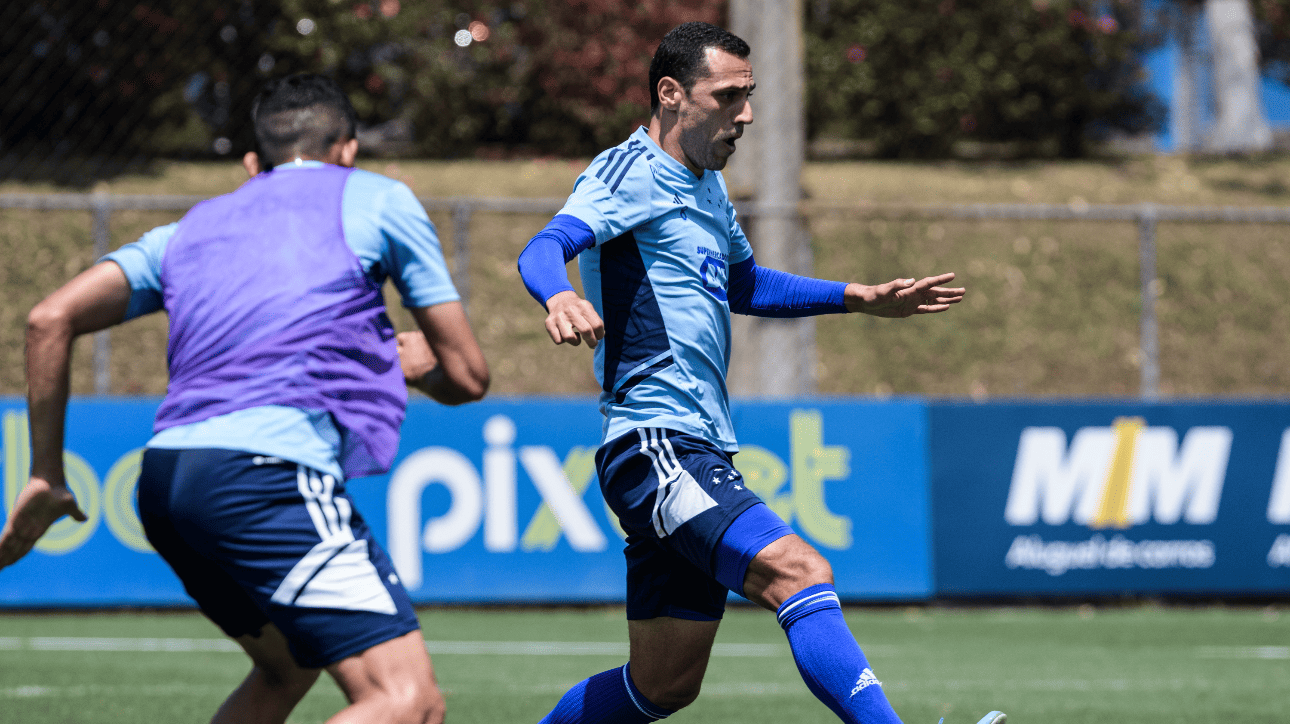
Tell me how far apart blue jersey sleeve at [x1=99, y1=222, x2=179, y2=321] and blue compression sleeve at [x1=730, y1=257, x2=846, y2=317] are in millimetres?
1837

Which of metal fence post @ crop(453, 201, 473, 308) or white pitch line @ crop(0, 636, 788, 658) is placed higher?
metal fence post @ crop(453, 201, 473, 308)

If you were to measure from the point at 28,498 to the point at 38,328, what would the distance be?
0.39 m

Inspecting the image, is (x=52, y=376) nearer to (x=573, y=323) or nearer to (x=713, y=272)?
(x=573, y=323)

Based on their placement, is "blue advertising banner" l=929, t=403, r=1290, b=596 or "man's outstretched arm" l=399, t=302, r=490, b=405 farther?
"blue advertising banner" l=929, t=403, r=1290, b=596

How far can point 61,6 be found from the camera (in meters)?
15.1

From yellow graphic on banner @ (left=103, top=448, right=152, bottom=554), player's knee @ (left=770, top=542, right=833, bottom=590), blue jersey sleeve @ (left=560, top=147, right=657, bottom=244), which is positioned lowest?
yellow graphic on banner @ (left=103, top=448, right=152, bottom=554)

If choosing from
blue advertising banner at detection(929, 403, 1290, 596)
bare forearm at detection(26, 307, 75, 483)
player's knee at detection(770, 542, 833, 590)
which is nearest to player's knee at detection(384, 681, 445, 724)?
bare forearm at detection(26, 307, 75, 483)

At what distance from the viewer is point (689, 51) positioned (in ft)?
13.1

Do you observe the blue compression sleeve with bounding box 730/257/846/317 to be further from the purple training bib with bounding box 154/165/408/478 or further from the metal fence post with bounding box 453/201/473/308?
the metal fence post with bounding box 453/201/473/308

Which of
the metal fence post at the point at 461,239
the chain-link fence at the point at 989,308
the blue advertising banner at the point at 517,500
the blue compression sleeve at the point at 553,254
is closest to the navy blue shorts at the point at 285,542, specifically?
the blue compression sleeve at the point at 553,254

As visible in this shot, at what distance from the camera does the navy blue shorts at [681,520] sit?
364cm

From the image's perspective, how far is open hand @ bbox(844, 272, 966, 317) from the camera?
416 centimetres

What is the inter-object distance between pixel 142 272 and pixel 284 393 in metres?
0.44

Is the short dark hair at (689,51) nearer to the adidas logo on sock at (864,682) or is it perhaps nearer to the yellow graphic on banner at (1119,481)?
the adidas logo on sock at (864,682)
